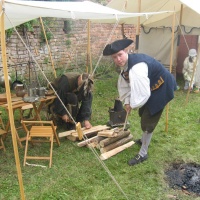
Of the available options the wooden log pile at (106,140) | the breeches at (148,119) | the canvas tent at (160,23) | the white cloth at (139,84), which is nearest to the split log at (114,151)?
the wooden log pile at (106,140)

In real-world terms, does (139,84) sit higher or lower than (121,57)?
lower

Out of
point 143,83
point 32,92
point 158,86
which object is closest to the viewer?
point 143,83

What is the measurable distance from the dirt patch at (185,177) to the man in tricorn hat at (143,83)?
47 centimetres

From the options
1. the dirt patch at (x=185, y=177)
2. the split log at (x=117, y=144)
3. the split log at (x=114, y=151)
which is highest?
the split log at (x=117, y=144)

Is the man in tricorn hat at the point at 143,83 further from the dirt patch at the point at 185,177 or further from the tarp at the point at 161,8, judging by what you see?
the tarp at the point at 161,8

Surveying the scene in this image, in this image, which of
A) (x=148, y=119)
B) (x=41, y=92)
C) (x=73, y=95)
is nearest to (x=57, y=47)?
(x=73, y=95)

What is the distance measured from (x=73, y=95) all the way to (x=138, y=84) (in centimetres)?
188

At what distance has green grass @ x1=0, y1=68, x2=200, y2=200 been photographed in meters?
3.24

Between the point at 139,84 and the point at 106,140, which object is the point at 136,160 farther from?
the point at 139,84

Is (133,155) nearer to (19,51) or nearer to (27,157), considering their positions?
(27,157)

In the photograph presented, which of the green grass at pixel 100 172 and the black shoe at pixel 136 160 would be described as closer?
the green grass at pixel 100 172

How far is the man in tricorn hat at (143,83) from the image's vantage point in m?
3.12

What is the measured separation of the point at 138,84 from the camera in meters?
3.09

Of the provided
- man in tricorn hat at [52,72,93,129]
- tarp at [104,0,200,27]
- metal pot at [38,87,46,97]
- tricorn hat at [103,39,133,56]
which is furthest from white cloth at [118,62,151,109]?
tarp at [104,0,200,27]
